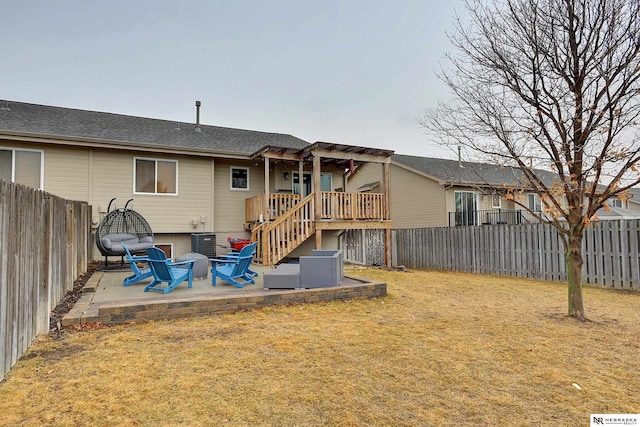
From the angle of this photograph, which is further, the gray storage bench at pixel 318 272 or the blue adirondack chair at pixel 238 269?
the blue adirondack chair at pixel 238 269

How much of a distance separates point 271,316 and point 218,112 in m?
15.3

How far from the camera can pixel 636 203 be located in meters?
25.7

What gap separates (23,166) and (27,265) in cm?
798

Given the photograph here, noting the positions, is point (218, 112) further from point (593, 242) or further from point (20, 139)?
point (593, 242)

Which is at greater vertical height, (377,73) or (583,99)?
(377,73)

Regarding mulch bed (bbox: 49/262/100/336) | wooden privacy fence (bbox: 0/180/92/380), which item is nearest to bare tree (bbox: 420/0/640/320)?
wooden privacy fence (bbox: 0/180/92/380)

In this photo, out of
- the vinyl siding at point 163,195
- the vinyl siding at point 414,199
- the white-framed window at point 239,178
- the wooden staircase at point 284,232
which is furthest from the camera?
the vinyl siding at point 414,199

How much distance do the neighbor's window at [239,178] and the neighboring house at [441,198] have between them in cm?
892

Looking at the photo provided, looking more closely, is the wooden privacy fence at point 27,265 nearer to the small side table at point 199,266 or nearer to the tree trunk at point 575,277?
the small side table at point 199,266

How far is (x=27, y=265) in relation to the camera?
11.8 feet

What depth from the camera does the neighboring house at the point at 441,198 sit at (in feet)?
55.9

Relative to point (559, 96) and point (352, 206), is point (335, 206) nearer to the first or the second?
point (352, 206)

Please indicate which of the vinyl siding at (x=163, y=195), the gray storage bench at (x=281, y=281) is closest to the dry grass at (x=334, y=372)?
the gray storage bench at (x=281, y=281)

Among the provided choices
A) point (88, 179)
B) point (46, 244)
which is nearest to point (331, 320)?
point (46, 244)
